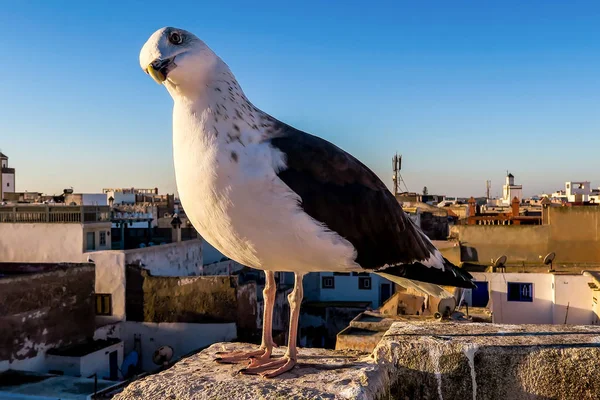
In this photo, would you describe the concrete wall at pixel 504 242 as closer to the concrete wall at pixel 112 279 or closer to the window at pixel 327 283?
the window at pixel 327 283

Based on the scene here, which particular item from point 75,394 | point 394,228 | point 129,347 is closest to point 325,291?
→ point 129,347

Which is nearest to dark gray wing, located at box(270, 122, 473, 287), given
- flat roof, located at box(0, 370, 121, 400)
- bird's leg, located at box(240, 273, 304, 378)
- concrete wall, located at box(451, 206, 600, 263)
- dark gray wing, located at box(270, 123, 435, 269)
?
dark gray wing, located at box(270, 123, 435, 269)

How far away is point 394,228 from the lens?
3.31 meters

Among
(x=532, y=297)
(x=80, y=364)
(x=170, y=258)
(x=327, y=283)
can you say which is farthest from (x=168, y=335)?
(x=532, y=297)

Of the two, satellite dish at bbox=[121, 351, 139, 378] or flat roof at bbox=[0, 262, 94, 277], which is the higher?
flat roof at bbox=[0, 262, 94, 277]

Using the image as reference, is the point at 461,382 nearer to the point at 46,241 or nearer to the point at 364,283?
the point at 46,241

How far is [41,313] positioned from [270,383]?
49.2 feet

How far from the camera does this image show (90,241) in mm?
21344

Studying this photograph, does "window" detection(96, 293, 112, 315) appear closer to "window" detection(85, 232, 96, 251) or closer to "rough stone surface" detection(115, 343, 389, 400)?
"window" detection(85, 232, 96, 251)

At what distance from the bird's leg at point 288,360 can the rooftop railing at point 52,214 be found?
19.3m

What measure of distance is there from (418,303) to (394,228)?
39.0ft

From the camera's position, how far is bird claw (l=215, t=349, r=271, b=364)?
3.20 meters

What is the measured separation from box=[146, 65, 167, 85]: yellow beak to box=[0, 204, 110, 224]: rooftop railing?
768 inches

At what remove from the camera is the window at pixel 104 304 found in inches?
755
